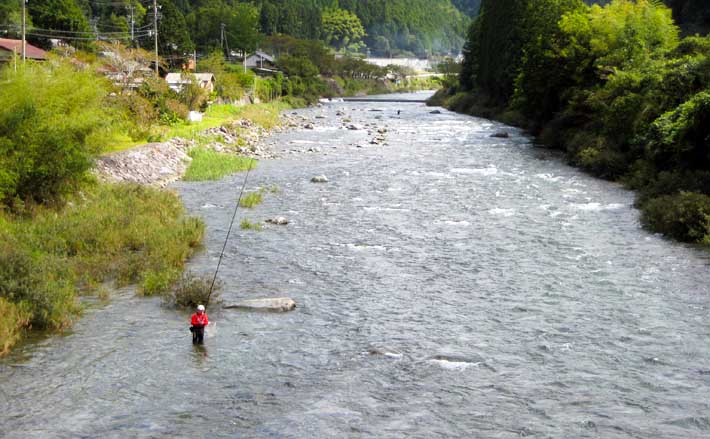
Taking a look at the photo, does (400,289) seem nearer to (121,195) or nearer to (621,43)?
(121,195)

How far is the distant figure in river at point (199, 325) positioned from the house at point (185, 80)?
4057 centimetres

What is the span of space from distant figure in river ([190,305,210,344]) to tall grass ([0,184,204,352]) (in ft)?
8.67

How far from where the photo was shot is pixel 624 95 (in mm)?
35094

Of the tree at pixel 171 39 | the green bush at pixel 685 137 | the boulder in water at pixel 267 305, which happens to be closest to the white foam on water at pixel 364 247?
the boulder in water at pixel 267 305

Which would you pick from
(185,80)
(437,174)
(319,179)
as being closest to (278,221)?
(319,179)

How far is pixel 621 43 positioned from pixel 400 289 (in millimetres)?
30442

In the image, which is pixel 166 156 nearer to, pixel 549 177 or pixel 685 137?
pixel 549 177

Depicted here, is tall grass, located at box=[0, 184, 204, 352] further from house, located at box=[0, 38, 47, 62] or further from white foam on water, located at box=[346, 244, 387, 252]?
house, located at box=[0, 38, 47, 62]

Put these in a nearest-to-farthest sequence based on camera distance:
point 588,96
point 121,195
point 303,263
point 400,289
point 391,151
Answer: point 400,289 < point 303,263 < point 121,195 < point 588,96 < point 391,151

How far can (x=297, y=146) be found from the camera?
45031mm

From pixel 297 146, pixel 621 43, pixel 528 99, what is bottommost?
pixel 297 146

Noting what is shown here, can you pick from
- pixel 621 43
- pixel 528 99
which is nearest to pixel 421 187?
pixel 621 43

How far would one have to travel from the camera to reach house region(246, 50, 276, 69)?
107m

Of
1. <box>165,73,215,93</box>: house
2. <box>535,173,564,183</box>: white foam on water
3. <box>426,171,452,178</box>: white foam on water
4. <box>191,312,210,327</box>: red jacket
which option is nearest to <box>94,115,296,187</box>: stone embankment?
<box>165,73,215,93</box>: house
